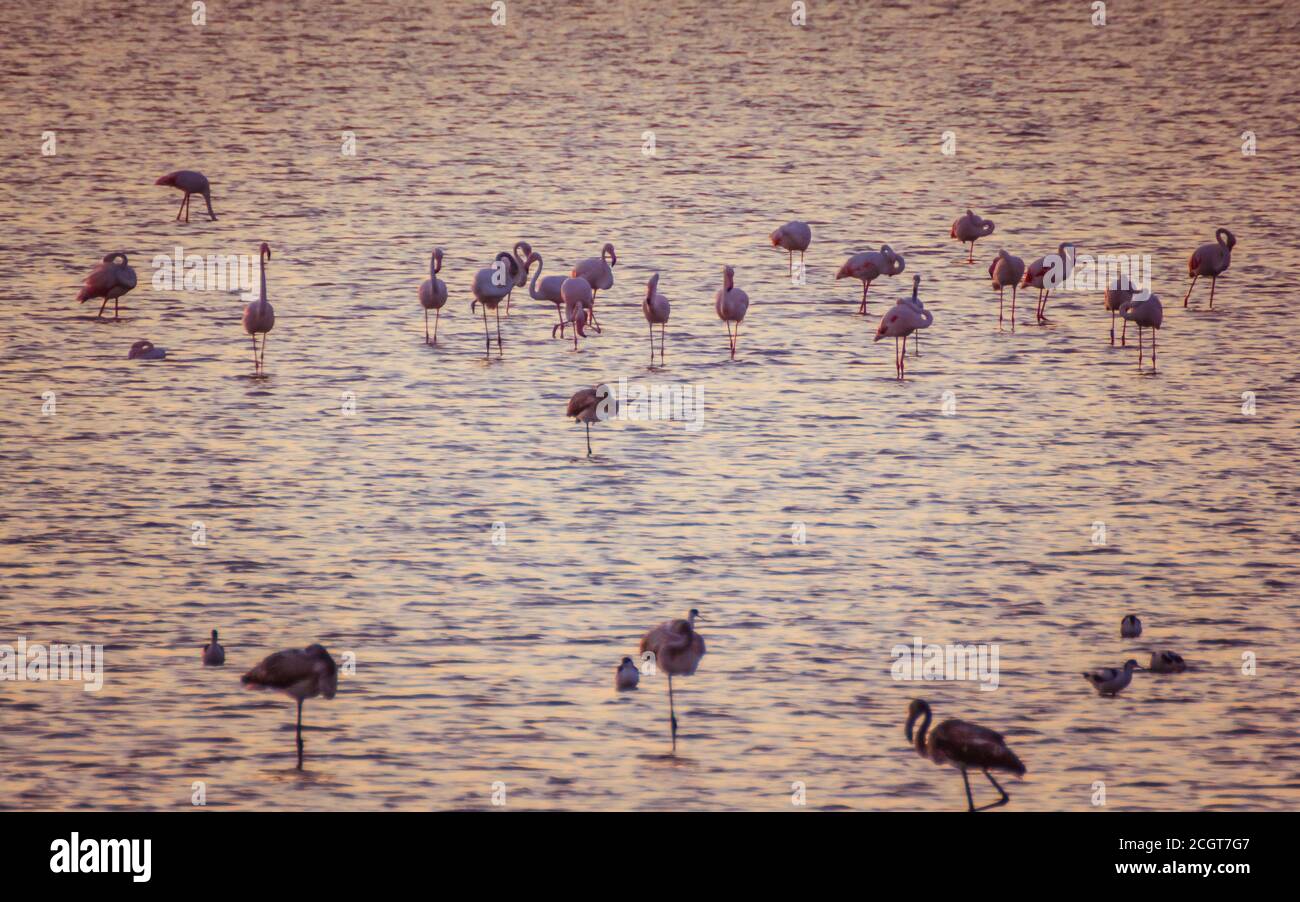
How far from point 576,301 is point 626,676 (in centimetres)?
870

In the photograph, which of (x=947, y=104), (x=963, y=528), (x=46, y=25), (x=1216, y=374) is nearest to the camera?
(x=963, y=528)

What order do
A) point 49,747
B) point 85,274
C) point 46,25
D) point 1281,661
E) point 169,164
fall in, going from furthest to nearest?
point 46,25 < point 169,164 < point 85,274 < point 1281,661 < point 49,747

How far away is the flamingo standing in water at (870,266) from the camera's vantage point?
839 inches

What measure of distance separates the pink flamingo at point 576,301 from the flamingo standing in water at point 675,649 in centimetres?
901

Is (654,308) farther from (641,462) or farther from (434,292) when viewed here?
(641,462)

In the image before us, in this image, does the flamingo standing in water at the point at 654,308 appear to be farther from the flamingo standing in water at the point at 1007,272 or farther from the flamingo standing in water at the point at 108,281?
the flamingo standing in water at the point at 108,281

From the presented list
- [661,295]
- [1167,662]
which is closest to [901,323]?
[661,295]

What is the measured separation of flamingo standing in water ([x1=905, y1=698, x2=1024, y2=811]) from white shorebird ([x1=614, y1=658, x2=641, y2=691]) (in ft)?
6.62

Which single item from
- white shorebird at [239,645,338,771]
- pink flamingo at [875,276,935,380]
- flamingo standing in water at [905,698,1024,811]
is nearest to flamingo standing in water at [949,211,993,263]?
pink flamingo at [875,276,935,380]

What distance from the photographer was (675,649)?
36.3 ft

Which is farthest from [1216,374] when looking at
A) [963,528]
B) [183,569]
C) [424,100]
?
[424,100]

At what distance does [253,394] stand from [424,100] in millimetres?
17247

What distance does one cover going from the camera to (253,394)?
60.3ft

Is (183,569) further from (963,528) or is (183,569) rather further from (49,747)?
(963,528)
